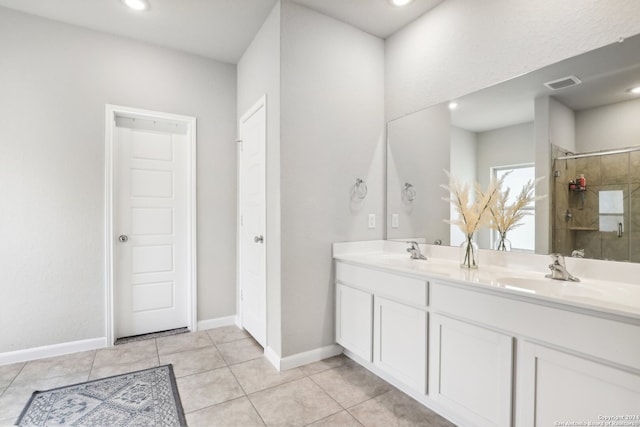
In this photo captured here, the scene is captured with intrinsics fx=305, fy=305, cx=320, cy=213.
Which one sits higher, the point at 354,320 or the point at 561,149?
the point at 561,149

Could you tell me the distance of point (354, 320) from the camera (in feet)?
7.83

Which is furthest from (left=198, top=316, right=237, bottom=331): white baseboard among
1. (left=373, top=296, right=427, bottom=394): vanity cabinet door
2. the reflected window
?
the reflected window

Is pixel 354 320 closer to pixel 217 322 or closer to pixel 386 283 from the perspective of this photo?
pixel 386 283

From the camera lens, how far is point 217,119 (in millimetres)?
3342

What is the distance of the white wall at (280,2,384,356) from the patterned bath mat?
0.85 meters

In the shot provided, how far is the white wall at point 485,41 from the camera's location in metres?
1.62

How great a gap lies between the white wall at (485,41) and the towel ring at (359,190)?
700 mm

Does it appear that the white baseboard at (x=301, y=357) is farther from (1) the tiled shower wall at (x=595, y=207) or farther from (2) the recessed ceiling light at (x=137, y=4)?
(2) the recessed ceiling light at (x=137, y=4)

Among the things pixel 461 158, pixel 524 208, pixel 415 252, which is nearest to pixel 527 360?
pixel 524 208

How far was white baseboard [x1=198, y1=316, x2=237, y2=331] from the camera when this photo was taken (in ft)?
10.6

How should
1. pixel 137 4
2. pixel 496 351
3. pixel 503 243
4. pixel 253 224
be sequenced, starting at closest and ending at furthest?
pixel 496 351, pixel 503 243, pixel 137 4, pixel 253 224

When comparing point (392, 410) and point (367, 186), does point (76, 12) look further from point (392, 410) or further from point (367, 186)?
point (392, 410)

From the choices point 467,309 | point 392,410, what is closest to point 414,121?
point 467,309

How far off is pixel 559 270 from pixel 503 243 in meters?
0.39
